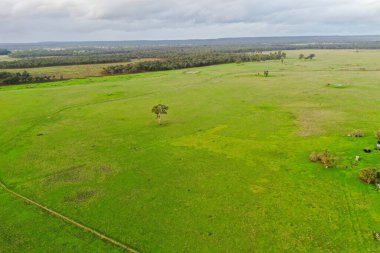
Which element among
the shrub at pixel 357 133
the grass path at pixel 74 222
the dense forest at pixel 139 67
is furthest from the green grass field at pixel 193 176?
the dense forest at pixel 139 67

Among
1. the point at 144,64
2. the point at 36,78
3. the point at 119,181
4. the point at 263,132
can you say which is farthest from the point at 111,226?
the point at 144,64

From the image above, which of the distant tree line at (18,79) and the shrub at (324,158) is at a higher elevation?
the distant tree line at (18,79)

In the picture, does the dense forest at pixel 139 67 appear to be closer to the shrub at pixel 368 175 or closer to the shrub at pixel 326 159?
the shrub at pixel 326 159

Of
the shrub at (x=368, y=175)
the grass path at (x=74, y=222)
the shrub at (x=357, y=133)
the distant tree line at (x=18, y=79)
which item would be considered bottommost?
the grass path at (x=74, y=222)

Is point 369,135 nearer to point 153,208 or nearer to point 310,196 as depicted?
point 310,196

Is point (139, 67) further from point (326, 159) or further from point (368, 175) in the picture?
point (368, 175)

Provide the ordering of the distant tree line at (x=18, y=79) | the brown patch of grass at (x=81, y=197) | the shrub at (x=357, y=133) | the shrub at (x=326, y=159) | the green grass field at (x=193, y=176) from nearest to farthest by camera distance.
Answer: the green grass field at (x=193, y=176) < the brown patch of grass at (x=81, y=197) < the shrub at (x=326, y=159) < the shrub at (x=357, y=133) < the distant tree line at (x=18, y=79)

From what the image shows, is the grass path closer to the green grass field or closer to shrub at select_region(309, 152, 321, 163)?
the green grass field
